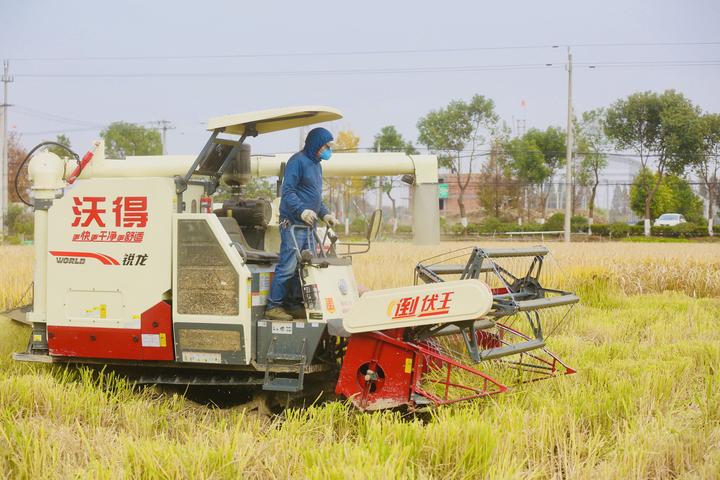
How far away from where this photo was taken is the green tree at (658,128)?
4475cm

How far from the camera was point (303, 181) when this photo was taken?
704 cm

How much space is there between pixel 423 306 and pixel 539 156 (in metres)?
46.6

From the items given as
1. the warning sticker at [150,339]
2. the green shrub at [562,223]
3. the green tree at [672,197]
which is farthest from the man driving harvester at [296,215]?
the green tree at [672,197]

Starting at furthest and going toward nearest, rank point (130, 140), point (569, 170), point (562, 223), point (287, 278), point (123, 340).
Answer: point (130, 140) < point (562, 223) < point (569, 170) < point (123, 340) < point (287, 278)

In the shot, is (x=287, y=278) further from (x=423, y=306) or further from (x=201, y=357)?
(x=423, y=306)

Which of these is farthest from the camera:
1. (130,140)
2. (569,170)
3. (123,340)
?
(130,140)

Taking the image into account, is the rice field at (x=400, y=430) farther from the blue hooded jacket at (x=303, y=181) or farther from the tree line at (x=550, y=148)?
the tree line at (x=550, y=148)

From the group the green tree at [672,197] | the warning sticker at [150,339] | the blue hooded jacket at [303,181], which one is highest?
the green tree at [672,197]

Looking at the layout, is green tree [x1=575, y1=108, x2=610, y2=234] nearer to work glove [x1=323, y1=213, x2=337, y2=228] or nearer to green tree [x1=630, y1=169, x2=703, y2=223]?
green tree [x1=630, y1=169, x2=703, y2=223]

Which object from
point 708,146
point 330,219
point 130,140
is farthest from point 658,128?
point 330,219

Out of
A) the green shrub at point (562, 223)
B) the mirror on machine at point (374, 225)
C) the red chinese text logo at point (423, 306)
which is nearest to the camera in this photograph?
the red chinese text logo at point (423, 306)

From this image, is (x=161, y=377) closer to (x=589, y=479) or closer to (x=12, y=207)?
(x=589, y=479)

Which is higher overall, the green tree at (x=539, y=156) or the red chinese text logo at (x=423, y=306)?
the green tree at (x=539, y=156)

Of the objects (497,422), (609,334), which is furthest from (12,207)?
(497,422)
